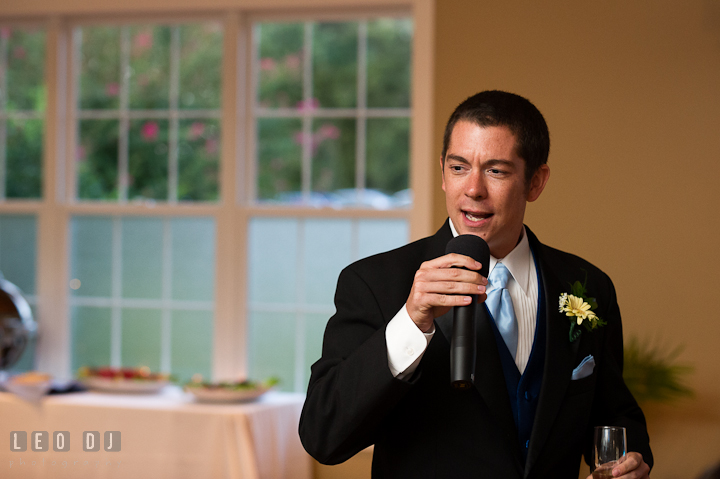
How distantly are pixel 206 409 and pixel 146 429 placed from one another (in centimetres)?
32

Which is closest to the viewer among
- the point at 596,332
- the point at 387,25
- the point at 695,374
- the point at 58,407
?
the point at 596,332

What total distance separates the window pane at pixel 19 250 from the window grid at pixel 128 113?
0.38 m

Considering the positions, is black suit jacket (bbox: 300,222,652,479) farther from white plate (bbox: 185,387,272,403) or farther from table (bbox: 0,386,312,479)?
white plate (bbox: 185,387,272,403)

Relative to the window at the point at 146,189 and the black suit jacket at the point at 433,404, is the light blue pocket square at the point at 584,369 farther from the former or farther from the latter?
the window at the point at 146,189

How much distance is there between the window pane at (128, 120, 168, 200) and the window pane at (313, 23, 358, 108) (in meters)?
0.95

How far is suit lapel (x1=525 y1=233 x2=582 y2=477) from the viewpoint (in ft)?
4.23

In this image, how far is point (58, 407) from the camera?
3.44 metres

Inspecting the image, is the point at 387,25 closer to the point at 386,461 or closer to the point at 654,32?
the point at 654,32

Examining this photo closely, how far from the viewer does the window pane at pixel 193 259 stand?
13.0 ft

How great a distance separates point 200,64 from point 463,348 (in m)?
3.31

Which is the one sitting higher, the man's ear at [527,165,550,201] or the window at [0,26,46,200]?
the window at [0,26,46,200]

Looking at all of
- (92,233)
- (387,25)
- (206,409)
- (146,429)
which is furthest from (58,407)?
(387,25)

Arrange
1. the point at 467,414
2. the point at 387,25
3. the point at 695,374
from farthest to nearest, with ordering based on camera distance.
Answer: the point at 387,25
the point at 695,374
the point at 467,414

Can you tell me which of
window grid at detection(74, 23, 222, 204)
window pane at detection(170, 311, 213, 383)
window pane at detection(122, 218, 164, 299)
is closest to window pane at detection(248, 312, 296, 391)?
window pane at detection(170, 311, 213, 383)
